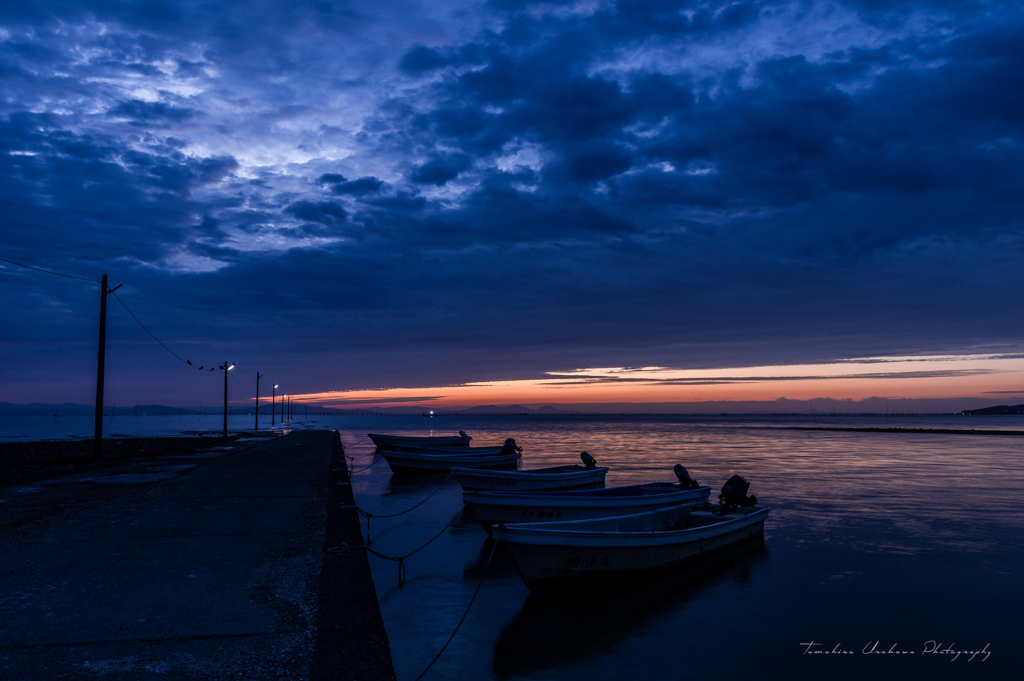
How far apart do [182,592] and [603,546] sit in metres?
7.43

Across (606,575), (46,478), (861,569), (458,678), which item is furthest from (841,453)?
(46,478)

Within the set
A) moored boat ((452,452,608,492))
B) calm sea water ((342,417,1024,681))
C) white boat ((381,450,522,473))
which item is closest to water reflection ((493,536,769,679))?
calm sea water ((342,417,1024,681))

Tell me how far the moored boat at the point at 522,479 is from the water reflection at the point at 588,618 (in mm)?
8752

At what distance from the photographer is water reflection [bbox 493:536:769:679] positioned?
29.6ft

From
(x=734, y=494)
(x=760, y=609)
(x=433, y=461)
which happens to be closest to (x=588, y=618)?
(x=760, y=609)

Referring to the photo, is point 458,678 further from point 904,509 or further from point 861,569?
point 904,509

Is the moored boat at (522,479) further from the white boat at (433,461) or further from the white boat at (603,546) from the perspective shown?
the white boat at (433,461)

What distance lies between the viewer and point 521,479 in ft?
72.5

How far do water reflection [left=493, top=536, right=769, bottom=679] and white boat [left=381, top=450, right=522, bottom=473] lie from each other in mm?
21144

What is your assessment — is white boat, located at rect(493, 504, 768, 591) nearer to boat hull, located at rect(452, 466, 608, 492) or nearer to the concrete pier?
the concrete pier

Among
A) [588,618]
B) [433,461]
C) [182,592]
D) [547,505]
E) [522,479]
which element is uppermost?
[182,592]

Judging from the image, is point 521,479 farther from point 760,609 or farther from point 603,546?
point 760,609

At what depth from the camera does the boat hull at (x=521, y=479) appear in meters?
21.5

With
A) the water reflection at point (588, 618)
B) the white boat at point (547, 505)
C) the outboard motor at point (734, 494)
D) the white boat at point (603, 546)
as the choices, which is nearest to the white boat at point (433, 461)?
the white boat at point (547, 505)
